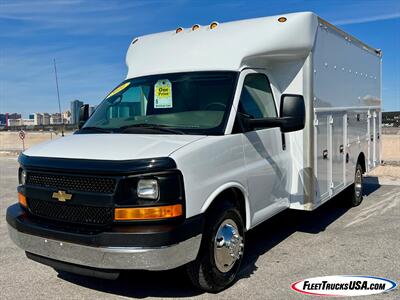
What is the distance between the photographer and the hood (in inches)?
146

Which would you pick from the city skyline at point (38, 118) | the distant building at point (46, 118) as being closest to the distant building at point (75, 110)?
the city skyline at point (38, 118)

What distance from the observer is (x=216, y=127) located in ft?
14.4

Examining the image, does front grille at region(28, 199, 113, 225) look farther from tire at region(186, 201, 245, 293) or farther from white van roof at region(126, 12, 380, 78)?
white van roof at region(126, 12, 380, 78)

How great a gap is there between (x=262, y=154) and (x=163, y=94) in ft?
4.27

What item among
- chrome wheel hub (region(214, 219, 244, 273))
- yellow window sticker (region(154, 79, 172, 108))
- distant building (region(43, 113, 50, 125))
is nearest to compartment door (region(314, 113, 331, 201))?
chrome wheel hub (region(214, 219, 244, 273))

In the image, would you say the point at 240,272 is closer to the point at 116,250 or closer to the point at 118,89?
the point at 116,250

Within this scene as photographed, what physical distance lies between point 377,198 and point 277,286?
5507 mm

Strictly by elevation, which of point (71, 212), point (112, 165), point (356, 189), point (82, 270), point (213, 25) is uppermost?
point (213, 25)

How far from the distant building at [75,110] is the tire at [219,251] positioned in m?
2.97

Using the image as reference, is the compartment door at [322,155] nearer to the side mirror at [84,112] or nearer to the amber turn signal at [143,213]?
the amber turn signal at [143,213]

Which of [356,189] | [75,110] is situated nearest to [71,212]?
[75,110]

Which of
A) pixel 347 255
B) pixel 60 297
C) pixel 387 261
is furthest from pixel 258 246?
pixel 60 297

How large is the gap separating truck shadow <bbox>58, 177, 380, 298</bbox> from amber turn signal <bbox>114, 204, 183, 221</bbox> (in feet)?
2.95

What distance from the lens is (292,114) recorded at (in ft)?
14.8
